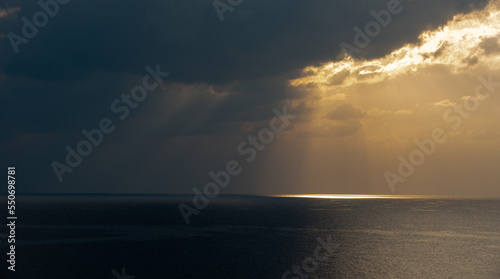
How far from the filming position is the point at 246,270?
60.1 meters

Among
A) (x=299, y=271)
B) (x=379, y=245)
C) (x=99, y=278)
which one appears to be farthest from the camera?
(x=379, y=245)

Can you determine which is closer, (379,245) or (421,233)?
(379,245)

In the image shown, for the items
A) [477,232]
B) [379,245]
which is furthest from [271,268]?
[477,232]

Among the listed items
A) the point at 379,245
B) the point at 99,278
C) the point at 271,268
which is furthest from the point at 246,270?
the point at 379,245

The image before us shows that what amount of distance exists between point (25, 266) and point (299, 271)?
128 feet

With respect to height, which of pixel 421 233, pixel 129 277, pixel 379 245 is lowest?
pixel 129 277

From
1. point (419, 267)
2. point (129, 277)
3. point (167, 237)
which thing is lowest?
point (419, 267)

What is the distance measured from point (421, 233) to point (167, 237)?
6258 cm

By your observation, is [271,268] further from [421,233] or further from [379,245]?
[421,233]

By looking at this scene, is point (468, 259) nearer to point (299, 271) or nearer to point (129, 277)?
point (299, 271)

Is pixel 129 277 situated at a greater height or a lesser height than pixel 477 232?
lesser

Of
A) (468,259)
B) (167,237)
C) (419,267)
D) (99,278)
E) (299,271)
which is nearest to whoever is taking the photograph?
(99,278)

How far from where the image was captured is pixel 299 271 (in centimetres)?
5912

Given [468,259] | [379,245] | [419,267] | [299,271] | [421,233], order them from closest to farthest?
[299,271]
[419,267]
[468,259]
[379,245]
[421,233]
